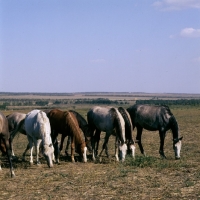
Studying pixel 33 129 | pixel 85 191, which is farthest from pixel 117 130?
pixel 85 191

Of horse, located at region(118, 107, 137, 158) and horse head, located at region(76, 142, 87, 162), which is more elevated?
horse, located at region(118, 107, 137, 158)

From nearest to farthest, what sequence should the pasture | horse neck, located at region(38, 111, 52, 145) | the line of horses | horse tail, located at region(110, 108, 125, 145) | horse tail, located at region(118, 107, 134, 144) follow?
1. the pasture
2. horse neck, located at region(38, 111, 52, 145)
3. the line of horses
4. horse tail, located at region(110, 108, 125, 145)
5. horse tail, located at region(118, 107, 134, 144)

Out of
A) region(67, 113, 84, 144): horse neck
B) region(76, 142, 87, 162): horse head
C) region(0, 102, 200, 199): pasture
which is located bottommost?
region(0, 102, 200, 199): pasture

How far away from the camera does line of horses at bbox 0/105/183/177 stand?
13141 millimetres

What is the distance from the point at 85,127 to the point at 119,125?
7.83 ft

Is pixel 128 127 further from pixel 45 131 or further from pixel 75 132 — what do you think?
pixel 45 131

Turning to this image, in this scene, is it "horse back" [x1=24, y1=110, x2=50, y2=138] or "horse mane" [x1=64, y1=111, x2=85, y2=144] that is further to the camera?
"horse mane" [x1=64, y1=111, x2=85, y2=144]

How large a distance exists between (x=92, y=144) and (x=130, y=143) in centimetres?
206

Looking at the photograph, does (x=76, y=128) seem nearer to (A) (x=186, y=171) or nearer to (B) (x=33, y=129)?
(B) (x=33, y=129)

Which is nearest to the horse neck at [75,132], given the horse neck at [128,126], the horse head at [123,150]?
the horse head at [123,150]

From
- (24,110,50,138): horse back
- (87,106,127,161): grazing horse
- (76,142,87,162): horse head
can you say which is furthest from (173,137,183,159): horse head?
(24,110,50,138): horse back

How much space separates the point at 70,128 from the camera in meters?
14.3

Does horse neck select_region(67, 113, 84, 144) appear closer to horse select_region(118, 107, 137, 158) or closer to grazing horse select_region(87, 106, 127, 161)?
grazing horse select_region(87, 106, 127, 161)

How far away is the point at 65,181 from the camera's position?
10500 mm
